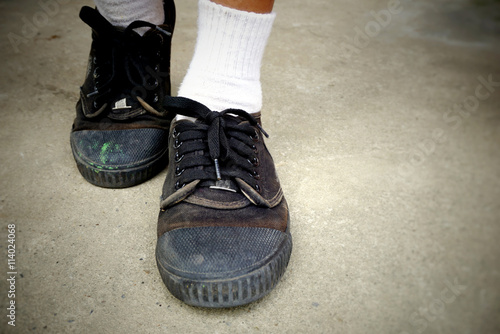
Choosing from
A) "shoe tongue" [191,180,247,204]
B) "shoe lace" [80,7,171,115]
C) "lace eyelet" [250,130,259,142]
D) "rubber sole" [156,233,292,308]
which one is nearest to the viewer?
"rubber sole" [156,233,292,308]

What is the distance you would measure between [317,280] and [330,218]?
0.60 ft

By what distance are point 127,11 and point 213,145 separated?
0.48 meters

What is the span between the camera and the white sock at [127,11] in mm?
928

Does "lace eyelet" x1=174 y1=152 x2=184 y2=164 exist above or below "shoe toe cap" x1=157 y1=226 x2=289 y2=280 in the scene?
above

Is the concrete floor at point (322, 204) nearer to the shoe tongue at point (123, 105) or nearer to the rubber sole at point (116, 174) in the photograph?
the rubber sole at point (116, 174)

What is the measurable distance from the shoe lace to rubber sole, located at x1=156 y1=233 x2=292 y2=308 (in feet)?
1.68

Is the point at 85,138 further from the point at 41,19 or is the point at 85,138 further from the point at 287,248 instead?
the point at 41,19

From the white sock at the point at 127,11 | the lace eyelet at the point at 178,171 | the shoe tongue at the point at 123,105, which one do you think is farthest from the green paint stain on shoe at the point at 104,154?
the white sock at the point at 127,11

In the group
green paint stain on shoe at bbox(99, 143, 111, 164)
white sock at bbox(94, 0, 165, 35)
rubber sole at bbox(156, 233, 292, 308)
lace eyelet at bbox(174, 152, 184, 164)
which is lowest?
green paint stain on shoe at bbox(99, 143, 111, 164)

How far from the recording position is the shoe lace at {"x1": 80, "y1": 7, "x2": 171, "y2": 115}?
91 centimetres

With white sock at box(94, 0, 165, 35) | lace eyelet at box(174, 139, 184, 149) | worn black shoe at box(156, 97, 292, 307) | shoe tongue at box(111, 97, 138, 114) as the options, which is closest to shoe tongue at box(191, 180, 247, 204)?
worn black shoe at box(156, 97, 292, 307)

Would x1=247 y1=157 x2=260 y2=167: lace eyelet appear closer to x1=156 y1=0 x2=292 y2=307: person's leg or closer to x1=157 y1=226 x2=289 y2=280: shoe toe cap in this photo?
x1=156 y1=0 x2=292 y2=307: person's leg

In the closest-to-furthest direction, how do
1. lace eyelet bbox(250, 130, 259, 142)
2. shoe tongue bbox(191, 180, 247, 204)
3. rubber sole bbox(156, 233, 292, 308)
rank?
rubber sole bbox(156, 233, 292, 308) < shoe tongue bbox(191, 180, 247, 204) < lace eyelet bbox(250, 130, 259, 142)

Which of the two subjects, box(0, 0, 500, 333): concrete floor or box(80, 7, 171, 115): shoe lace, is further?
Result: box(80, 7, 171, 115): shoe lace
